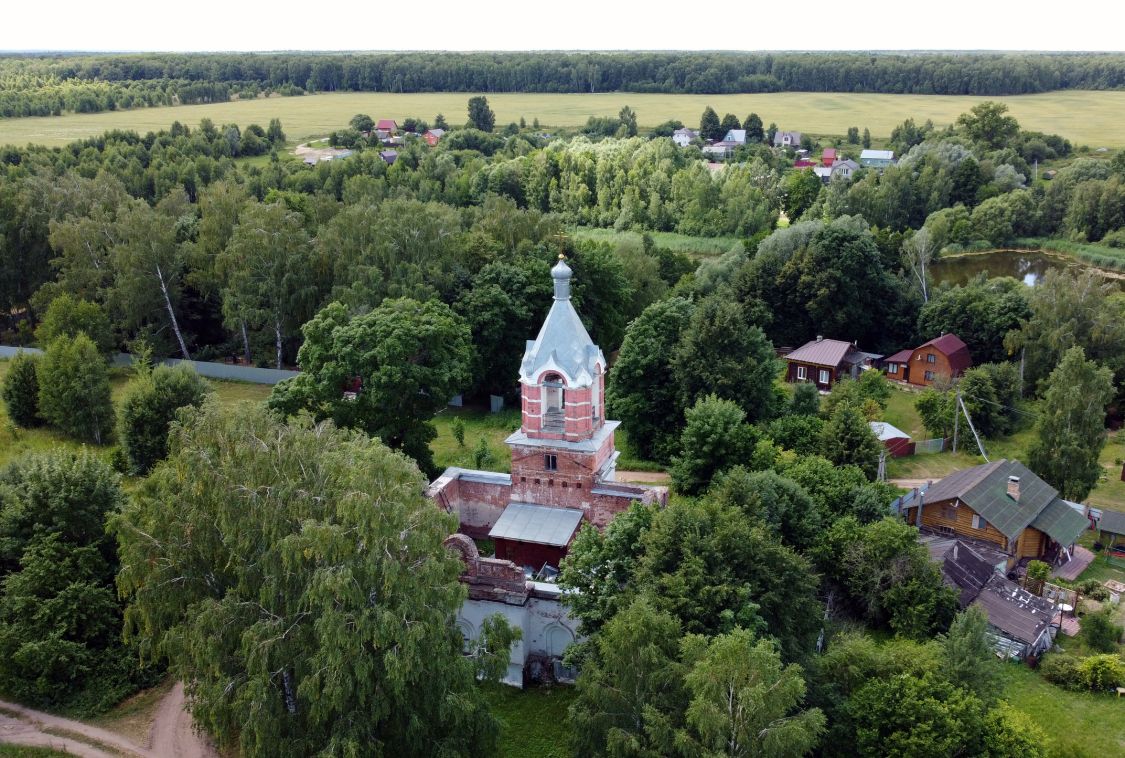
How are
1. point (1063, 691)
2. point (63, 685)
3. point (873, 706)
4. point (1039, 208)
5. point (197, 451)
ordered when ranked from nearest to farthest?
point (197, 451)
point (873, 706)
point (63, 685)
point (1063, 691)
point (1039, 208)

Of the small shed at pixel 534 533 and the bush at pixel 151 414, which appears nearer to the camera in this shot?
the small shed at pixel 534 533

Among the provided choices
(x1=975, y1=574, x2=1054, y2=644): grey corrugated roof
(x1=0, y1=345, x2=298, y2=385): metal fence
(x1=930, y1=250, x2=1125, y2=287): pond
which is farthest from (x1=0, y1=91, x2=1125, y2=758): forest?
(x1=930, y1=250, x2=1125, y2=287): pond

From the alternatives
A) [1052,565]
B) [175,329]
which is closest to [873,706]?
[1052,565]

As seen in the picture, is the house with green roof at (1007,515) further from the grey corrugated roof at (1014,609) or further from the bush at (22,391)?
the bush at (22,391)

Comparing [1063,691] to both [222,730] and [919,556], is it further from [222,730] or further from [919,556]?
[222,730]

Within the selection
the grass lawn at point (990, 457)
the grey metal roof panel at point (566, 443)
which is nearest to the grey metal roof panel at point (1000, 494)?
the grass lawn at point (990, 457)

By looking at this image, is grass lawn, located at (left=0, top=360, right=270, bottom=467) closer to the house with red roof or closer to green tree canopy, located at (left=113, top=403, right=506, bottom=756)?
green tree canopy, located at (left=113, top=403, right=506, bottom=756)

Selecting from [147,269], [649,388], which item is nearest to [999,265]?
[649,388]

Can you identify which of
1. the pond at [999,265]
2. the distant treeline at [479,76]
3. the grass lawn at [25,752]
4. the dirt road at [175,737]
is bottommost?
the pond at [999,265]
